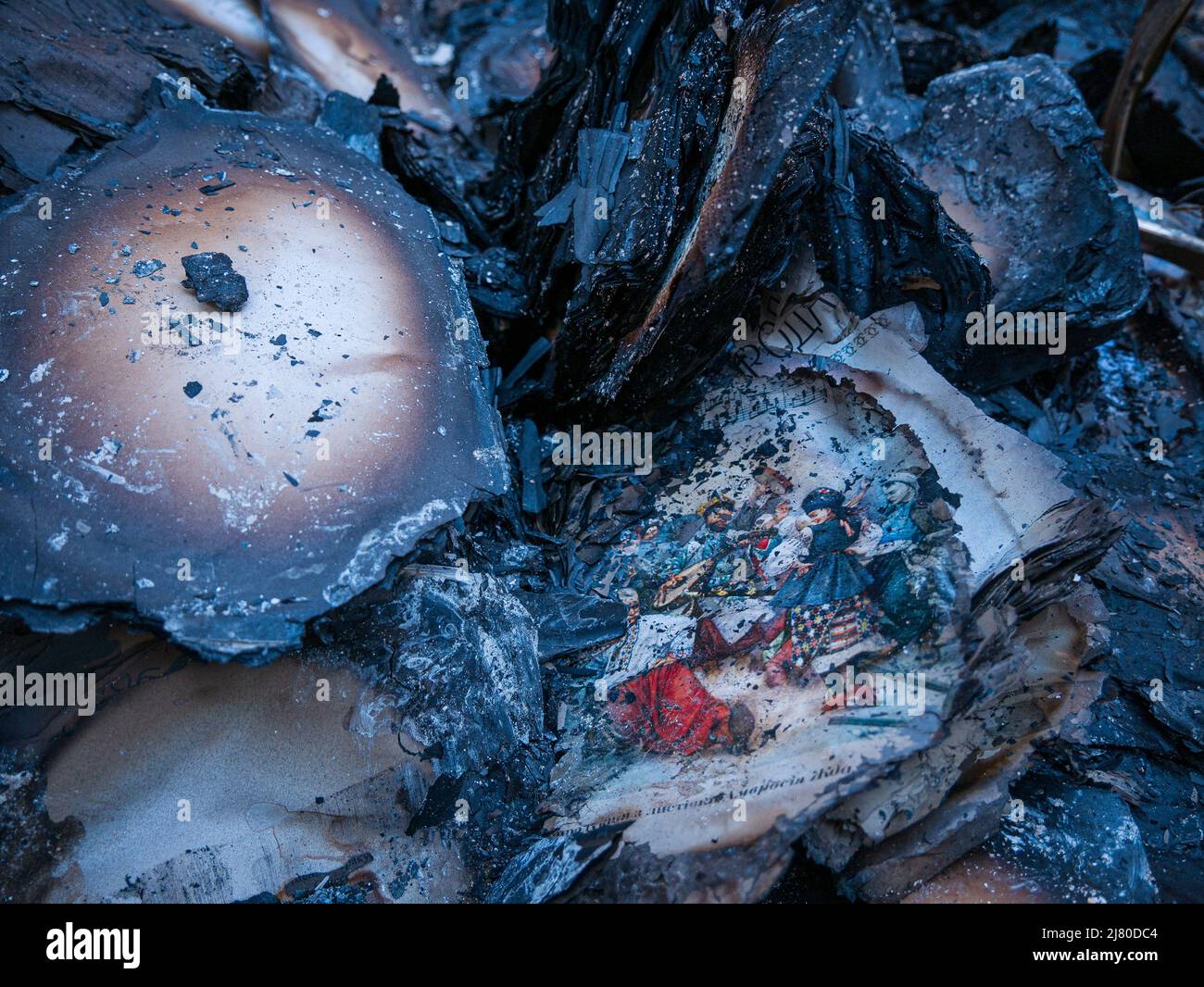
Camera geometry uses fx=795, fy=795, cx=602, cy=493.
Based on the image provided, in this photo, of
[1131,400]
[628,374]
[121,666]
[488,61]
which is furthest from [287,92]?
[1131,400]

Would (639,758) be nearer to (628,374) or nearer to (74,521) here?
(628,374)

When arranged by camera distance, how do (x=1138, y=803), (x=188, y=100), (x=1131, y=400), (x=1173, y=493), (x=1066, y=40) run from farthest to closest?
(x=1066, y=40)
(x=1131, y=400)
(x=1173, y=493)
(x=188, y=100)
(x=1138, y=803)

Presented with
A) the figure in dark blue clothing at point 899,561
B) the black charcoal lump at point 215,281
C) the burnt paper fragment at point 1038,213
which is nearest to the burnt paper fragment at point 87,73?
the black charcoal lump at point 215,281

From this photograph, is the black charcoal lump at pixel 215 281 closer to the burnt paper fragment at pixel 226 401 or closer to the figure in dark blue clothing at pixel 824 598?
the burnt paper fragment at pixel 226 401

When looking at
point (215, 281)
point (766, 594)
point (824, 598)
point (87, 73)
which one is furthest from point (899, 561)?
point (87, 73)

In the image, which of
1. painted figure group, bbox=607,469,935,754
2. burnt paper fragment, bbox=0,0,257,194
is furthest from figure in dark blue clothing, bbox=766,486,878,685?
burnt paper fragment, bbox=0,0,257,194

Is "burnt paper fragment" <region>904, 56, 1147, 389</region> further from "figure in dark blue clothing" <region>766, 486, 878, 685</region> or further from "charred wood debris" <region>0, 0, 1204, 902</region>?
"figure in dark blue clothing" <region>766, 486, 878, 685</region>

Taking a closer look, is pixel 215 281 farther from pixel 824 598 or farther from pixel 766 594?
pixel 824 598
